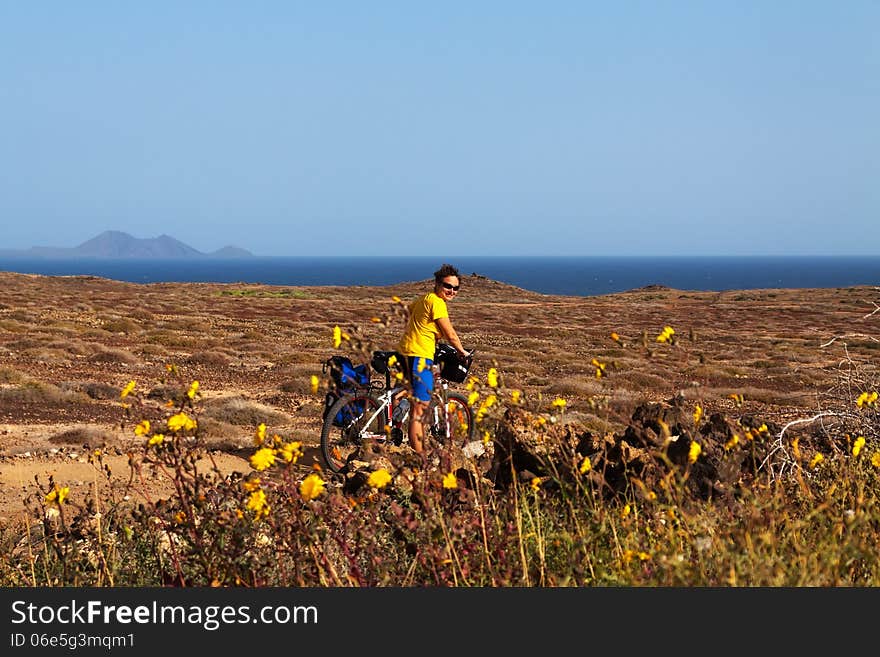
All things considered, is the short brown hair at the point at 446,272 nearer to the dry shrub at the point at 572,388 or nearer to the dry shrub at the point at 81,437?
the dry shrub at the point at 81,437

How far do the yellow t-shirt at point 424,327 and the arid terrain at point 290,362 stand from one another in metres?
0.34

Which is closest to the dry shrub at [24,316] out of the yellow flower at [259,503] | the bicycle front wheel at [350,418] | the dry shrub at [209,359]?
the dry shrub at [209,359]

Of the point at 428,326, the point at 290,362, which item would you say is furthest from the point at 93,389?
the point at 428,326

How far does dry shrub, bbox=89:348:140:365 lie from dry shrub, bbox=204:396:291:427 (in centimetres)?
710

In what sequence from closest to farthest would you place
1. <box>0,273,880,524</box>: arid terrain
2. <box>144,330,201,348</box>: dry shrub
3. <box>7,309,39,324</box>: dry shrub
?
<box>0,273,880,524</box>: arid terrain, <box>144,330,201,348</box>: dry shrub, <box>7,309,39,324</box>: dry shrub

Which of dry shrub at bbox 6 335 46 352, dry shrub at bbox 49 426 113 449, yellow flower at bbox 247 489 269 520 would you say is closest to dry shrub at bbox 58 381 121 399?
dry shrub at bbox 49 426 113 449

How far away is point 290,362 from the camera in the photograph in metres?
21.3

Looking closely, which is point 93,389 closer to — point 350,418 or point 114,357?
point 114,357

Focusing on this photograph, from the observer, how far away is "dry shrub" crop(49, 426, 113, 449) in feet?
34.1

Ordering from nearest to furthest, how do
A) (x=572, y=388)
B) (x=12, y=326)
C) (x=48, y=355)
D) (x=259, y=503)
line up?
(x=259, y=503) < (x=572, y=388) < (x=48, y=355) < (x=12, y=326)

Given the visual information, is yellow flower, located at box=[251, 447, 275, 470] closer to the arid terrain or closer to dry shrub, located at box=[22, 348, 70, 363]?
the arid terrain

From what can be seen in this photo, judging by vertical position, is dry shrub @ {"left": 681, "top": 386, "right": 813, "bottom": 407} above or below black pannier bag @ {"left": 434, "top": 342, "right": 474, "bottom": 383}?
below

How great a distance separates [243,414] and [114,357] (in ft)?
27.6

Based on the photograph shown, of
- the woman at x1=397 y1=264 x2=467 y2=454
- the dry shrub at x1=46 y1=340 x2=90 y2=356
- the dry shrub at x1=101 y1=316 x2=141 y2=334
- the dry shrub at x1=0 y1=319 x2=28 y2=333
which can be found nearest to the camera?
the woman at x1=397 y1=264 x2=467 y2=454
